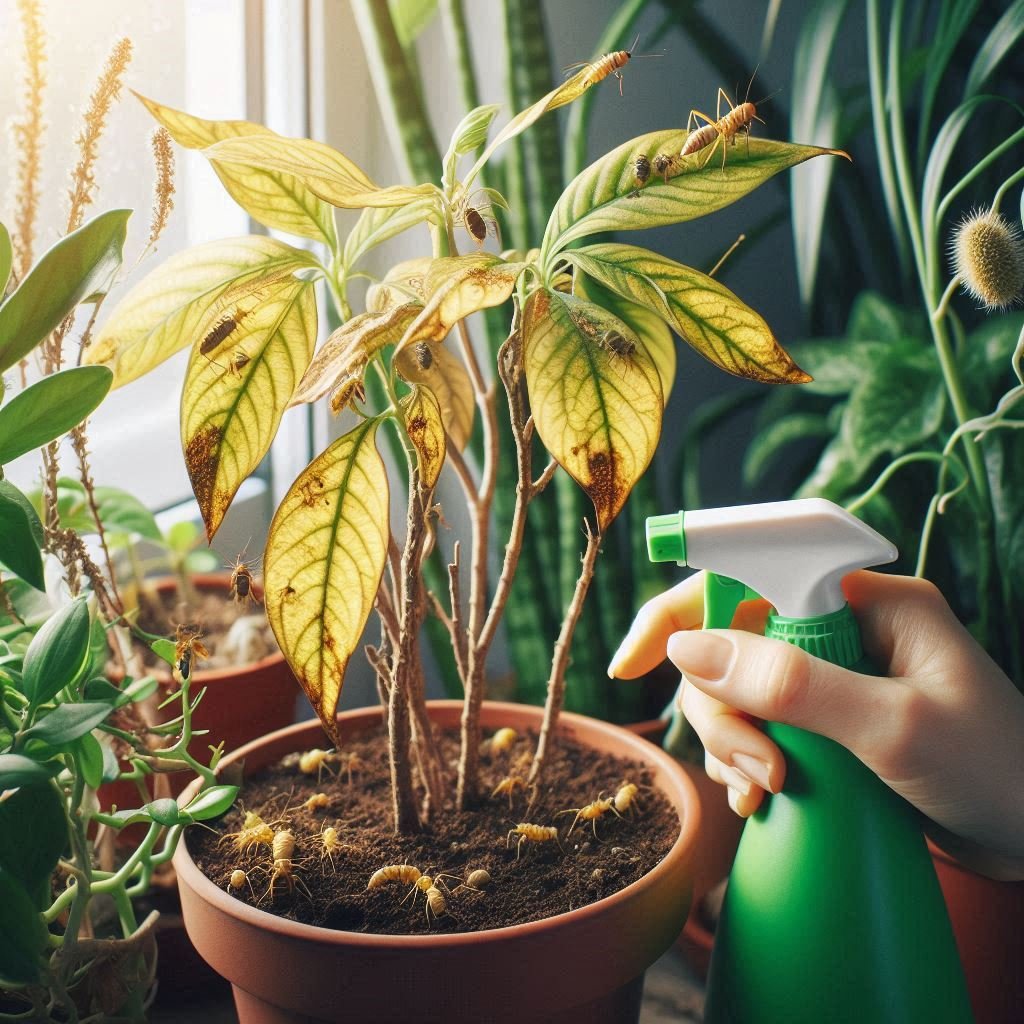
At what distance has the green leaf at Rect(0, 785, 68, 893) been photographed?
0.46 metres

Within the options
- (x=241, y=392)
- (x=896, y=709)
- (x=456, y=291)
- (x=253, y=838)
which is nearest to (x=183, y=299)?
(x=241, y=392)

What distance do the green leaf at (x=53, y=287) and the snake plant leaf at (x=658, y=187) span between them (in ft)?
0.68

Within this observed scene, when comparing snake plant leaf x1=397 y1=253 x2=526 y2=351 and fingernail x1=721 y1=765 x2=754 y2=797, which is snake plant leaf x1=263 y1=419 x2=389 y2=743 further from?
fingernail x1=721 y1=765 x2=754 y2=797

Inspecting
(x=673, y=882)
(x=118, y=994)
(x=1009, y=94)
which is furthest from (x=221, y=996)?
(x=1009, y=94)

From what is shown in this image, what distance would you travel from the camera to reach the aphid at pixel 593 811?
60 centimetres

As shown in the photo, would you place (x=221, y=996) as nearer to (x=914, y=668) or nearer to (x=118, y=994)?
(x=118, y=994)

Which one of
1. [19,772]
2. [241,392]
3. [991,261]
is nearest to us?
[19,772]

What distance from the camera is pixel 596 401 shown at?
1.51 ft

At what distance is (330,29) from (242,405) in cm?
61

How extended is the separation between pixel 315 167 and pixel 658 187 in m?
0.17

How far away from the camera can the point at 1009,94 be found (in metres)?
0.85

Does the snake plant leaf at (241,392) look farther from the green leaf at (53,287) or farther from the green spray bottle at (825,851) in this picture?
the green spray bottle at (825,851)

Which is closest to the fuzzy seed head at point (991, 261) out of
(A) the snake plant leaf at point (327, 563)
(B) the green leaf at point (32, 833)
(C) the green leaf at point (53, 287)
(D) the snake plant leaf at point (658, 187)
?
(D) the snake plant leaf at point (658, 187)

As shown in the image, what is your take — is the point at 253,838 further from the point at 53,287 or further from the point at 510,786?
the point at 53,287
